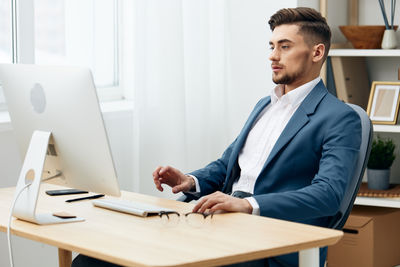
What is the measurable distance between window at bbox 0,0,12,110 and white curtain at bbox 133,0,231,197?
53 cm

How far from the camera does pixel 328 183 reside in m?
1.93

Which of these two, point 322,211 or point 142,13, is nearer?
point 322,211

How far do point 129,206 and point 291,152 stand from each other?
511 mm

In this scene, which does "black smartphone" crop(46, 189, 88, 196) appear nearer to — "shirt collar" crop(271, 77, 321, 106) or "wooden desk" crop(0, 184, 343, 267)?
"wooden desk" crop(0, 184, 343, 267)

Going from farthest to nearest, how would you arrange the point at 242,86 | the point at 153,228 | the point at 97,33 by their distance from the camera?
the point at 242,86 < the point at 97,33 < the point at 153,228

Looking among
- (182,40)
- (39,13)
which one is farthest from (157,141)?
(39,13)

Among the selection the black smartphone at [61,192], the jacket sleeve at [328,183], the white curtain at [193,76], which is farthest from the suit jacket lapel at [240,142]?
the white curtain at [193,76]

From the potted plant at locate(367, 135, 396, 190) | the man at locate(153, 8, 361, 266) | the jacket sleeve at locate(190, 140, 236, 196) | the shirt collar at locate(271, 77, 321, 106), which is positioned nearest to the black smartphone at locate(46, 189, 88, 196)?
the man at locate(153, 8, 361, 266)

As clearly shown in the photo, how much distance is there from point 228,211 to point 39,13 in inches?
60.0

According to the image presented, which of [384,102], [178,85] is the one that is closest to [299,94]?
[178,85]

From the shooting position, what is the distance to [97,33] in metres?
3.23

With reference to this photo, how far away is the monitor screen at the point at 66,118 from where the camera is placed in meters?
1.76

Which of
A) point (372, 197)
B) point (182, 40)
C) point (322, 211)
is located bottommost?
point (372, 197)

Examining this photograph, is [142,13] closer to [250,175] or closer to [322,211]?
[250,175]
